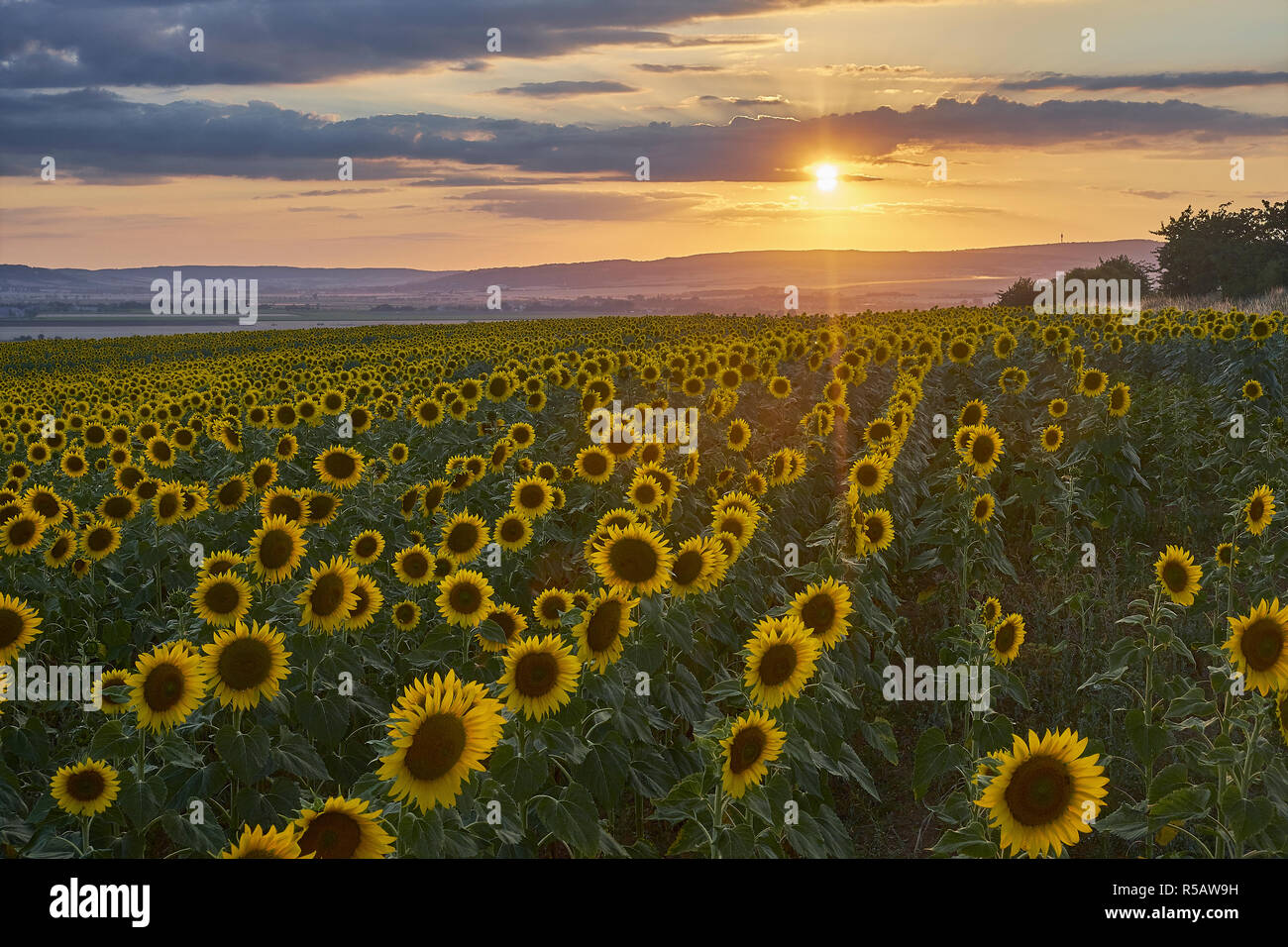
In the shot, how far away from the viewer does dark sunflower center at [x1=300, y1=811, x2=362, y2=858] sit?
306 centimetres

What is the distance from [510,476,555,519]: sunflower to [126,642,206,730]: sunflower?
12.6 feet

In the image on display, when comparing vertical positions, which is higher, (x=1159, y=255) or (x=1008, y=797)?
(x=1159, y=255)

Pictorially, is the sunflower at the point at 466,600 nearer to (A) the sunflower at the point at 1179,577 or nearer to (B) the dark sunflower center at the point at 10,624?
(B) the dark sunflower center at the point at 10,624

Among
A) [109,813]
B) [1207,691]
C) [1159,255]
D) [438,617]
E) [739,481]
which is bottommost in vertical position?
[1207,691]

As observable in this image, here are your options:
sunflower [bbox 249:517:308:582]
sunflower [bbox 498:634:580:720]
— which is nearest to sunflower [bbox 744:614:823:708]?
sunflower [bbox 498:634:580:720]

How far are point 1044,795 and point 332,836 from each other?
101 inches

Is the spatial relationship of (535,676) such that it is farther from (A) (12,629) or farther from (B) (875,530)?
(A) (12,629)

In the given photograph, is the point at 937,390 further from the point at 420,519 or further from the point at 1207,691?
the point at 420,519

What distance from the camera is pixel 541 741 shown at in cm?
409

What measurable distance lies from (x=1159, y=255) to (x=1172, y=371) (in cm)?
6579

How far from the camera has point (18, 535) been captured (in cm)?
786

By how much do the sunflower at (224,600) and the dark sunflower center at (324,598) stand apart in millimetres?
444

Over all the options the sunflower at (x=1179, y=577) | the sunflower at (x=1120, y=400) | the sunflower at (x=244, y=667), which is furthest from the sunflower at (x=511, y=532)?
the sunflower at (x=1120, y=400)

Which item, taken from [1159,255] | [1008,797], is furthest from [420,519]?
[1159,255]
